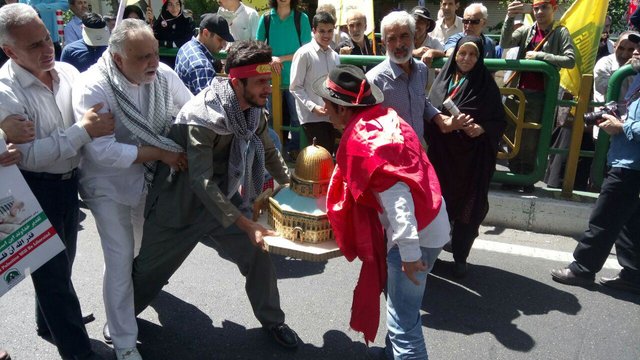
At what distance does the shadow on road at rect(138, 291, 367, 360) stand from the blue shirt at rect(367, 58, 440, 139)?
149 cm

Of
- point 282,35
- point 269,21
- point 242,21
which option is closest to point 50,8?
point 242,21

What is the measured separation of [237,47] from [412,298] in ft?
4.93

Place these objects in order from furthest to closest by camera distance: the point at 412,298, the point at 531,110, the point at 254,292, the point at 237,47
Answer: the point at 531,110, the point at 254,292, the point at 237,47, the point at 412,298

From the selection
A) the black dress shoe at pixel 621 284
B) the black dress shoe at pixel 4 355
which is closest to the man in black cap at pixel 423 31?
the black dress shoe at pixel 621 284

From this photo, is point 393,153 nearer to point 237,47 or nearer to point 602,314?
point 237,47

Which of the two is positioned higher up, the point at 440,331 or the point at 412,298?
the point at 412,298

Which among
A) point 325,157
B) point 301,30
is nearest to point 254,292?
point 325,157

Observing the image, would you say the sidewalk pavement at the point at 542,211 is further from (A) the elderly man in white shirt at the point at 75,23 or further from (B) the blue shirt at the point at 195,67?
(A) the elderly man in white shirt at the point at 75,23

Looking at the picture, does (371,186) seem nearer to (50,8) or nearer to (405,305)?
(405,305)

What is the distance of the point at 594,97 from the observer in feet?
18.3

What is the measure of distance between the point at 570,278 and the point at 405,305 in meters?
1.89

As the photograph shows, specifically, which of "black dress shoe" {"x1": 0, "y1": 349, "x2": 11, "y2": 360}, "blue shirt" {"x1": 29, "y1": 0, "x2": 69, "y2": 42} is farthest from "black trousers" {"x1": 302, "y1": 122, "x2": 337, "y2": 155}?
"blue shirt" {"x1": 29, "y1": 0, "x2": 69, "y2": 42}

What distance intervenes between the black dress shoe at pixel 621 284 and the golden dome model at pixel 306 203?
2.32 meters

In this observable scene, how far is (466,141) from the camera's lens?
149 inches
